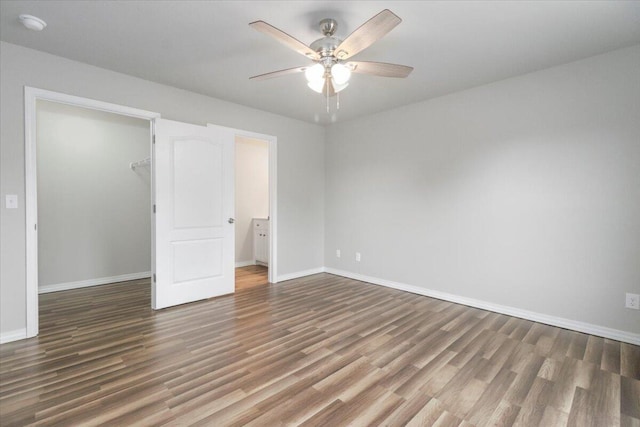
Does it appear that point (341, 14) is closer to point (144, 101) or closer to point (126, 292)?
point (144, 101)

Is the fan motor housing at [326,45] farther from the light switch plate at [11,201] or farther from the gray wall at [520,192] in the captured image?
the light switch plate at [11,201]

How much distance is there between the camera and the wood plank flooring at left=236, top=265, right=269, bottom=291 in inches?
177

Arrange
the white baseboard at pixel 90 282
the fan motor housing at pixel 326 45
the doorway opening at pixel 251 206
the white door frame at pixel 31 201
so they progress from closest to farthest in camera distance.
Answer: the fan motor housing at pixel 326 45
the white door frame at pixel 31 201
the white baseboard at pixel 90 282
the doorway opening at pixel 251 206

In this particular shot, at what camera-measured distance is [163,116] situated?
11.4 ft

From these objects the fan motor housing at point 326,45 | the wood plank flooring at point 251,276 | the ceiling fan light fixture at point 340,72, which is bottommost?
the wood plank flooring at point 251,276

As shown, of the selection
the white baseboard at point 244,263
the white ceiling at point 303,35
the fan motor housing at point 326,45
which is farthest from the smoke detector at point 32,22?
the white baseboard at point 244,263

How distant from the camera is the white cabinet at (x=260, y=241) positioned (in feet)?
18.5

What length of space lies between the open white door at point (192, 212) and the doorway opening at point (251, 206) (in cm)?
171

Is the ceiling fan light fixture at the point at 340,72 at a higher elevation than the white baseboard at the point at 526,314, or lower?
higher

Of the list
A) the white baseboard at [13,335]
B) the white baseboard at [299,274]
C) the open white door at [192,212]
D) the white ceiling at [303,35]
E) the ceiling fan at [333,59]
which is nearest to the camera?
the ceiling fan at [333,59]

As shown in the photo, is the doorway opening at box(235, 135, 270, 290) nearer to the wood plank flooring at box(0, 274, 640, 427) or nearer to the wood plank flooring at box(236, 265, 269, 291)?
the wood plank flooring at box(236, 265, 269, 291)

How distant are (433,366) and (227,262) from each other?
2.74 meters

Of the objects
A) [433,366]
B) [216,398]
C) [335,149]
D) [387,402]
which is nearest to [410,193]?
[335,149]

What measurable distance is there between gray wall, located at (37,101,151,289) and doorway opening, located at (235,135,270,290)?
1535 mm
